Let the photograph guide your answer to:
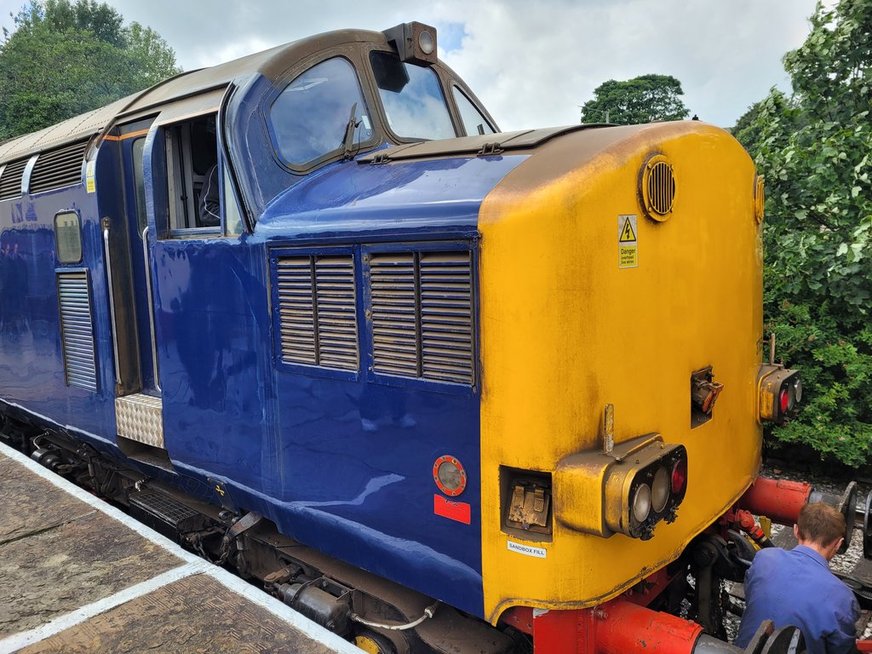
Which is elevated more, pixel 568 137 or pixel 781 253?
pixel 568 137

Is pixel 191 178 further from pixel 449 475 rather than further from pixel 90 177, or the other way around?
pixel 449 475

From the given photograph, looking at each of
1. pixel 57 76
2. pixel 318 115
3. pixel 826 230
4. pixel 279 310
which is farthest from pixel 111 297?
pixel 57 76

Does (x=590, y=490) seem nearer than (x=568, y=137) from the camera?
Yes

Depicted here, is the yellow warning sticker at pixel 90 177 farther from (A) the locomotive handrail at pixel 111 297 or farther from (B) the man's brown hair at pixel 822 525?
(B) the man's brown hair at pixel 822 525

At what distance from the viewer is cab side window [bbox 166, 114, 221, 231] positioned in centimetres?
385

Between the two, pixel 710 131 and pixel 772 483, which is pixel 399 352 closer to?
pixel 710 131

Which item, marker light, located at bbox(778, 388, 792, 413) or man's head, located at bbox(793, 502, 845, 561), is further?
marker light, located at bbox(778, 388, 792, 413)

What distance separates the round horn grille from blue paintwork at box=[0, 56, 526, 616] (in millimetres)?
493

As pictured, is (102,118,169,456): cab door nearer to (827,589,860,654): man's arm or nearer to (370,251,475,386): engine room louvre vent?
(370,251,475,386): engine room louvre vent

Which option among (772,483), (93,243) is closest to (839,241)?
(772,483)

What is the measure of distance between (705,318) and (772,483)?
1.26 m

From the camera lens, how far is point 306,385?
9.88 ft

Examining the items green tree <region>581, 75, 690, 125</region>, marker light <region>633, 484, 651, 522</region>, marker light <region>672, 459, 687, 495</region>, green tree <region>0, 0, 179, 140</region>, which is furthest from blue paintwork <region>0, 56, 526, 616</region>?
green tree <region>581, 75, 690, 125</region>

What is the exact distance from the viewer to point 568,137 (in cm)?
265
